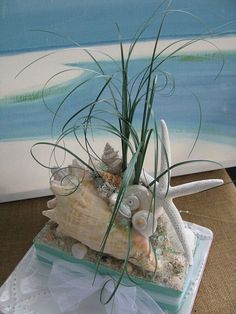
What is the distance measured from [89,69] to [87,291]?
41cm

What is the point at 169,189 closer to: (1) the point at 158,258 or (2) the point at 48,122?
(1) the point at 158,258

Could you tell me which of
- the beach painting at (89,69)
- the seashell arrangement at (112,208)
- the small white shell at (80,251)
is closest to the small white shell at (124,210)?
the seashell arrangement at (112,208)

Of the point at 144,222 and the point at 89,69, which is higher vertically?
the point at 89,69

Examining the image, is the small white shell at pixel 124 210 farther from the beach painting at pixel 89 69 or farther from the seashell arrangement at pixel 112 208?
the beach painting at pixel 89 69

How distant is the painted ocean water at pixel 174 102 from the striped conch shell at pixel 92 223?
8.5 inches

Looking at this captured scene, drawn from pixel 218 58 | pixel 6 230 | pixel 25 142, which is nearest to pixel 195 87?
pixel 218 58

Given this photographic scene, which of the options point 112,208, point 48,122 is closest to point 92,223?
point 112,208

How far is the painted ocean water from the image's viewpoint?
0.81 meters

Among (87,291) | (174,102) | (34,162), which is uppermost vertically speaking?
(174,102)

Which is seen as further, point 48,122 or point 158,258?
point 48,122

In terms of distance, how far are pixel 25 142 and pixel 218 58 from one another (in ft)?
1.43

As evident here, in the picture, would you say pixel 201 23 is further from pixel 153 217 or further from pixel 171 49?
pixel 153 217

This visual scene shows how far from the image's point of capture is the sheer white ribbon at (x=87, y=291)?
65 cm

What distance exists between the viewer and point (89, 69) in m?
0.80
